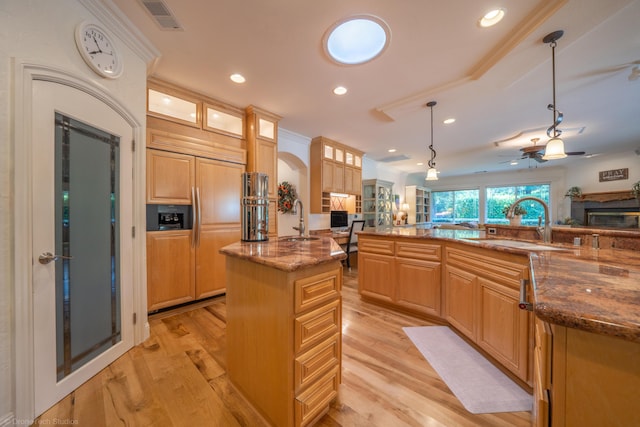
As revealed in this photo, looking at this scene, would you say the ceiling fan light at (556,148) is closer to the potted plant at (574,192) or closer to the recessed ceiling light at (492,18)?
the recessed ceiling light at (492,18)

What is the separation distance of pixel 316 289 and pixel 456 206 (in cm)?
988

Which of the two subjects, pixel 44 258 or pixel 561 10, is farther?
pixel 561 10

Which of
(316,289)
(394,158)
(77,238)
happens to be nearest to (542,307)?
(316,289)

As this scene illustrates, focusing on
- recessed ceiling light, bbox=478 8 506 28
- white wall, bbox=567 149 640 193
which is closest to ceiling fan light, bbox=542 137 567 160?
recessed ceiling light, bbox=478 8 506 28

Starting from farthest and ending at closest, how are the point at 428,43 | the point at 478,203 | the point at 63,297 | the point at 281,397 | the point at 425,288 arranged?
the point at 478,203
the point at 425,288
the point at 428,43
the point at 63,297
the point at 281,397

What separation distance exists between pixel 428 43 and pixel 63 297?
3528 mm

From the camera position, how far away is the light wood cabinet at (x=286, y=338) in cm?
117

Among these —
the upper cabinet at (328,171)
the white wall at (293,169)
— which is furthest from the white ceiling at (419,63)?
the upper cabinet at (328,171)

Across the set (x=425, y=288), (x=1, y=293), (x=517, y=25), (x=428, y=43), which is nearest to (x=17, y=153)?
(x=1, y=293)

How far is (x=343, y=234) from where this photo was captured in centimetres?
490

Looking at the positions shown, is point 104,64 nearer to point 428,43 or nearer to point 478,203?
point 428,43

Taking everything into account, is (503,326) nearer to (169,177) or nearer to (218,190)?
(218,190)

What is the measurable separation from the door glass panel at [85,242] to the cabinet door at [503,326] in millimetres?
3103

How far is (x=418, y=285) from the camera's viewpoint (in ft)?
8.63
